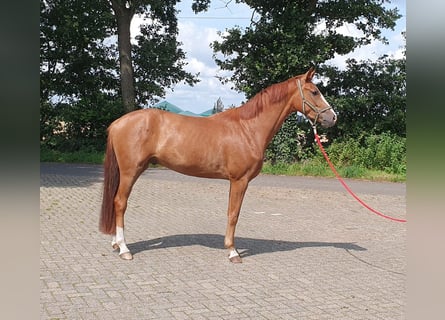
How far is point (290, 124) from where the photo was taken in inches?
708

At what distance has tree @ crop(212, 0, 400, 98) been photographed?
57.6 ft

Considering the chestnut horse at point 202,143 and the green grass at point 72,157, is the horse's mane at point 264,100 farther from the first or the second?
the green grass at point 72,157

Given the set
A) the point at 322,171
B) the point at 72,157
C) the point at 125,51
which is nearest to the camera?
the point at 322,171

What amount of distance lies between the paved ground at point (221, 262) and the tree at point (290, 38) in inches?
319

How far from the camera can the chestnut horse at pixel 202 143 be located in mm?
5727

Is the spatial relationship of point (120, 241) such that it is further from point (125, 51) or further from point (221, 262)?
point (125, 51)

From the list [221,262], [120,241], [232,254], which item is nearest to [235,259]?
[232,254]

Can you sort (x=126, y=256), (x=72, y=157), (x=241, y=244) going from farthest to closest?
1. (x=72, y=157)
2. (x=241, y=244)
3. (x=126, y=256)

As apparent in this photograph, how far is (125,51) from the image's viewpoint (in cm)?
2105

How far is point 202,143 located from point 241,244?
1.92 m
